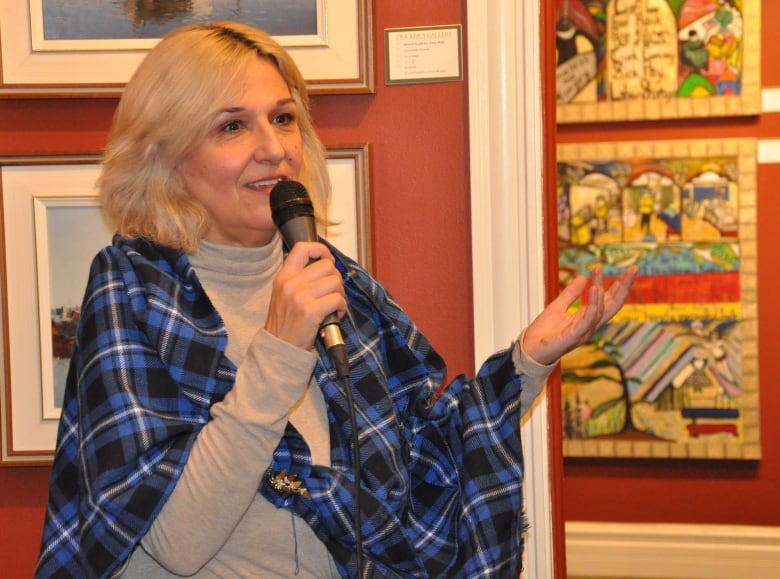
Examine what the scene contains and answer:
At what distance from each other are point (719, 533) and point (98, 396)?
2.95m

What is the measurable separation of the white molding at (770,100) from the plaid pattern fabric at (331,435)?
2360 millimetres

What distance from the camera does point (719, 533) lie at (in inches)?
144

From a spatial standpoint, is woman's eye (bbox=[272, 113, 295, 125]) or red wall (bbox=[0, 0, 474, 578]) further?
red wall (bbox=[0, 0, 474, 578])

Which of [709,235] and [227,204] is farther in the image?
[709,235]

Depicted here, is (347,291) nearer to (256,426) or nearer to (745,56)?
(256,426)

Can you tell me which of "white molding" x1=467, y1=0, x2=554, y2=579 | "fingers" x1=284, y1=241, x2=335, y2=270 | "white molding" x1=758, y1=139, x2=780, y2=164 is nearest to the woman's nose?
"fingers" x1=284, y1=241, x2=335, y2=270

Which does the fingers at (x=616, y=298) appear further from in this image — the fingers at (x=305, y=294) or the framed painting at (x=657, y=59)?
the framed painting at (x=657, y=59)

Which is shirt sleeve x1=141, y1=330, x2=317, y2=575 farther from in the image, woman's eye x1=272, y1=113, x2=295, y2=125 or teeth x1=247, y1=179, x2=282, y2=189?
woman's eye x1=272, y1=113, x2=295, y2=125

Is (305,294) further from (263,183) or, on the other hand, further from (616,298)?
(616,298)

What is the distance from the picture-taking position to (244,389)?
1235mm

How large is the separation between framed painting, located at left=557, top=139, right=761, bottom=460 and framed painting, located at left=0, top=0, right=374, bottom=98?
1844mm

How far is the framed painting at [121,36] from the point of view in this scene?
193 centimetres

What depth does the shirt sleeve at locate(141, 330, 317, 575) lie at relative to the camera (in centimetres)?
122

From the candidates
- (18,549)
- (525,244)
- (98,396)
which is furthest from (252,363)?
(18,549)
